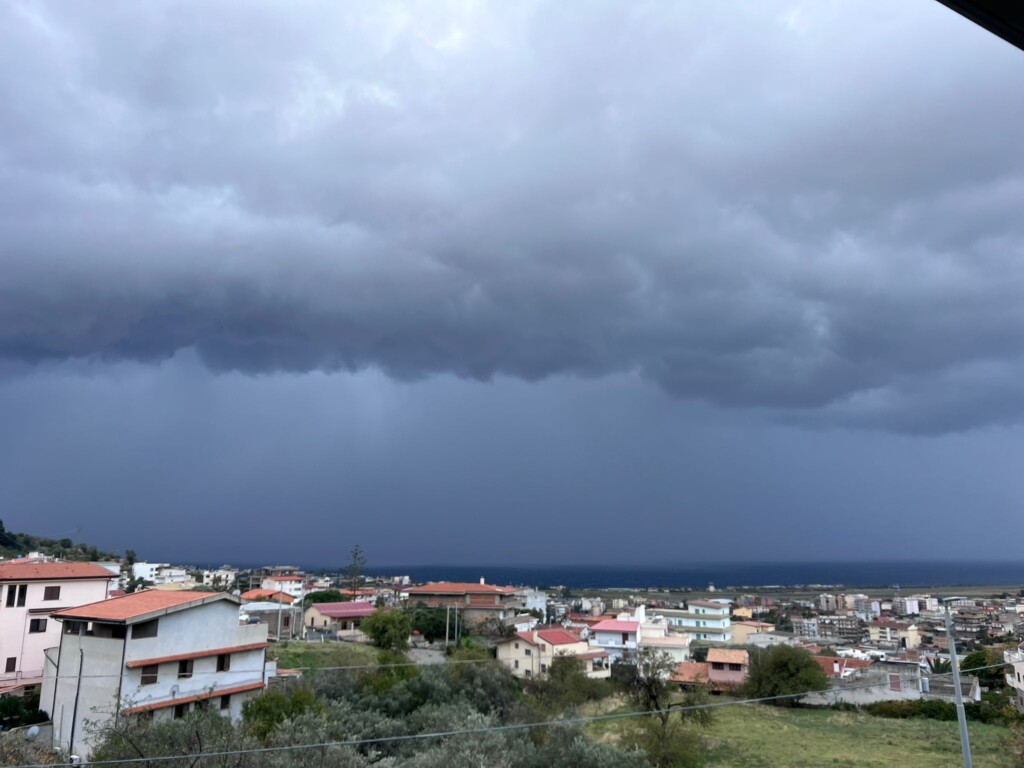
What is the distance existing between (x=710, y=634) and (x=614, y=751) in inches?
2650

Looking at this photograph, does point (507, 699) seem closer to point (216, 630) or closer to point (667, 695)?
point (667, 695)

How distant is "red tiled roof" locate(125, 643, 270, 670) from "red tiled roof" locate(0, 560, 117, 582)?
13211 millimetres

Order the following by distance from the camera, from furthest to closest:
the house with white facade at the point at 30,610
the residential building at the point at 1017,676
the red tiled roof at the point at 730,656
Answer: the red tiled roof at the point at 730,656, the residential building at the point at 1017,676, the house with white facade at the point at 30,610

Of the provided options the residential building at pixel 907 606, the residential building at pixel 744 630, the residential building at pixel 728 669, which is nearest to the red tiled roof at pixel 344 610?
the residential building at pixel 728 669

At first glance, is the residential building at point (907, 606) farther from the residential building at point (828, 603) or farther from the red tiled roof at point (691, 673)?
the red tiled roof at point (691, 673)

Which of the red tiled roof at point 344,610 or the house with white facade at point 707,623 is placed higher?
the red tiled roof at point 344,610

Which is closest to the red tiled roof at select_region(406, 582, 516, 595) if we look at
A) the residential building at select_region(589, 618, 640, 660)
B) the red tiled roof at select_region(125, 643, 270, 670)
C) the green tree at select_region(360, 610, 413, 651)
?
the residential building at select_region(589, 618, 640, 660)

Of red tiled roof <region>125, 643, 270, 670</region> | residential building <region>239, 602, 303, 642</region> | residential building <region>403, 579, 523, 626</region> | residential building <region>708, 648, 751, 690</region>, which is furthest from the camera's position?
residential building <region>403, 579, 523, 626</region>

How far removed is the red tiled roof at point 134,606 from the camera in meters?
21.7

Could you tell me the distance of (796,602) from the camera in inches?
5536

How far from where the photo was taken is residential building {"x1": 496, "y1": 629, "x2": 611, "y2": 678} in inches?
1870

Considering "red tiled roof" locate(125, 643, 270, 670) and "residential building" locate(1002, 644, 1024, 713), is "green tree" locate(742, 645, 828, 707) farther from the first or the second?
"red tiled roof" locate(125, 643, 270, 670)

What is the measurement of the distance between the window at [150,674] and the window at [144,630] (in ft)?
3.07

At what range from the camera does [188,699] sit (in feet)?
73.8
